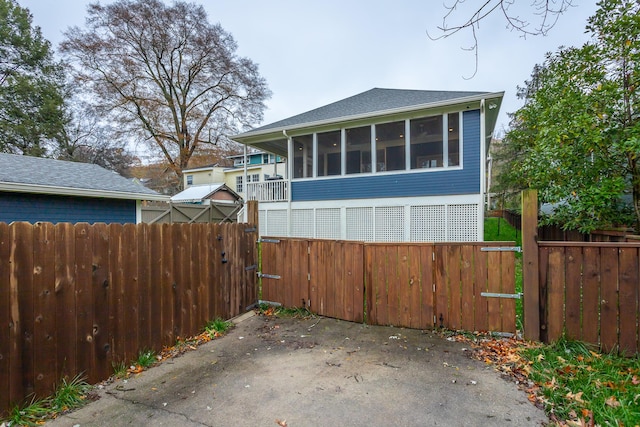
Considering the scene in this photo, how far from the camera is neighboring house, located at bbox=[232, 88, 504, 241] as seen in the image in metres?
8.62

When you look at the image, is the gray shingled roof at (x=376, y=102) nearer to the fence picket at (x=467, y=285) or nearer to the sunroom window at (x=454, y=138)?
the sunroom window at (x=454, y=138)

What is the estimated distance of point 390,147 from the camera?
9977 mm

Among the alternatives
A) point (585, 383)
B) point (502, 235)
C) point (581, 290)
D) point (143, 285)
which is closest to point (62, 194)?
point (143, 285)

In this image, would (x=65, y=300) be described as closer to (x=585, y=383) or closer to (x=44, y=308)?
(x=44, y=308)

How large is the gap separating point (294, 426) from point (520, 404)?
5.99 feet

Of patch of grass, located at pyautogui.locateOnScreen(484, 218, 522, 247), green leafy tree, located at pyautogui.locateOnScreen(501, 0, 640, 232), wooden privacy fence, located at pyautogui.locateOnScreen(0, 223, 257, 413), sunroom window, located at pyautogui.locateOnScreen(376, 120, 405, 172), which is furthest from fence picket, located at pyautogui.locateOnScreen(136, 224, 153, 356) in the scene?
patch of grass, located at pyautogui.locateOnScreen(484, 218, 522, 247)

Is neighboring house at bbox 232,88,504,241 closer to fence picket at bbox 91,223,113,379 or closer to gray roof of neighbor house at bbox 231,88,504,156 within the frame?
gray roof of neighbor house at bbox 231,88,504,156

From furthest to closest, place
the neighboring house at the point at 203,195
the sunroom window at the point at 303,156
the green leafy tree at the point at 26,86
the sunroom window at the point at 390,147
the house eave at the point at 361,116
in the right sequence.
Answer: the neighboring house at the point at 203,195, the green leafy tree at the point at 26,86, the sunroom window at the point at 303,156, the sunroom window at the point at 390,147, the house eave at the point at 361,116

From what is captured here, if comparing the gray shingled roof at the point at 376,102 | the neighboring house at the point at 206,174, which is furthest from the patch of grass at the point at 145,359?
the neighboring house at the point at 206,174

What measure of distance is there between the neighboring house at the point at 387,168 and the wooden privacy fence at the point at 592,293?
4964 millimetres

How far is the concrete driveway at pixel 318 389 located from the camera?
2.26 metres

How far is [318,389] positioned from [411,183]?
7676mm

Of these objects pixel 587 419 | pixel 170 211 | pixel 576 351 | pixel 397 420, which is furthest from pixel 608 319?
pixel 170 211

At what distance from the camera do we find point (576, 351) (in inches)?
128
